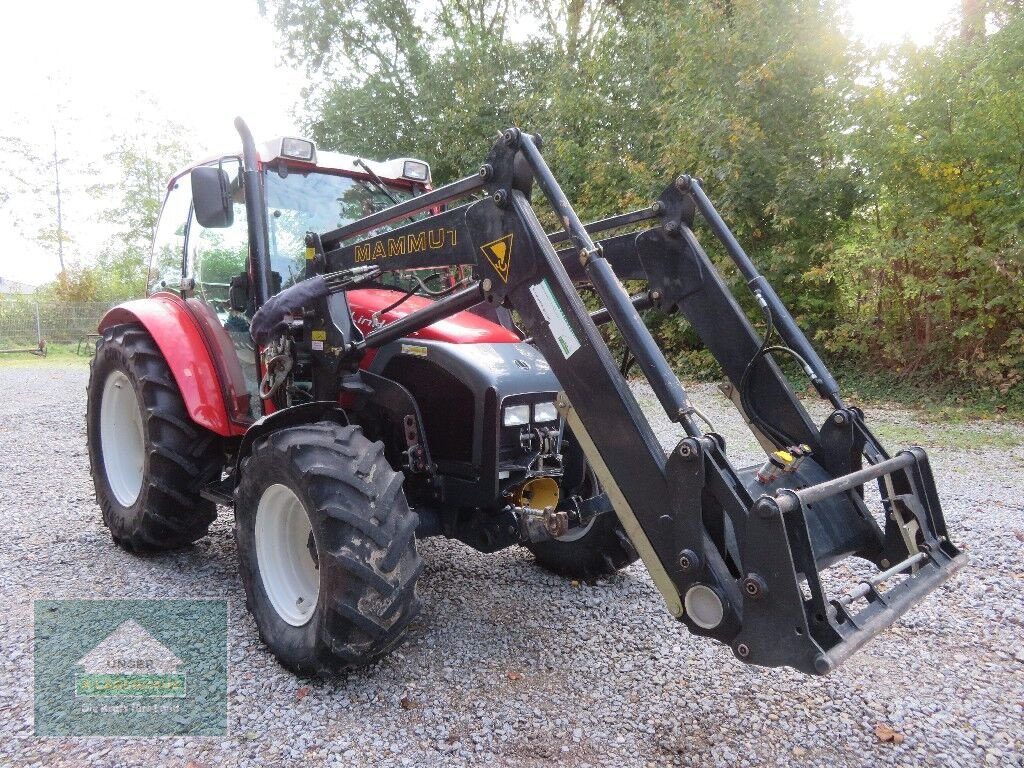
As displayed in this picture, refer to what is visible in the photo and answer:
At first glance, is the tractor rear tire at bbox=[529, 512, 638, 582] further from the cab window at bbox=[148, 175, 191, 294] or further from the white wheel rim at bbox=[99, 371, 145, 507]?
the cab window at bbox=[148, 175, 191, 294]

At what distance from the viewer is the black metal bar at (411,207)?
272 cm

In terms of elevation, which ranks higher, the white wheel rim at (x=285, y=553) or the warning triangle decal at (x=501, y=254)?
the warning triangle decal at (x=501, y=254)

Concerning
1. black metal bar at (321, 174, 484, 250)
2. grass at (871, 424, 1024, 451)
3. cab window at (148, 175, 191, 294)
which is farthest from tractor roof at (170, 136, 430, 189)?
grass at (871, 424, 1024, 451)

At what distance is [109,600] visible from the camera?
339 centimetres

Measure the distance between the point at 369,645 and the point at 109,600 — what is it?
5.31ft

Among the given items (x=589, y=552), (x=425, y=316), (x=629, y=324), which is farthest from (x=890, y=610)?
(x=425, y=316)

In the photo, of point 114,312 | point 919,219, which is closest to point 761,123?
point 919,219

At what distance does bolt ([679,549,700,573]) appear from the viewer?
6.84 feet

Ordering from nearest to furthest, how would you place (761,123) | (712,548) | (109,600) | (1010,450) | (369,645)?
(712,548), (369,645), (109,600), (1010,450), (761,123)

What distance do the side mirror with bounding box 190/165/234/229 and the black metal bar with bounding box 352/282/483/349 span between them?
92 centimetres

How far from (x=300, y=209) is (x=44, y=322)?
21.9m

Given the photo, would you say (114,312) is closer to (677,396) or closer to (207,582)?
(207,582)

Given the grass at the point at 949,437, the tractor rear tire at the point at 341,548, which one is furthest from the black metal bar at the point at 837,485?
the grass at the point at 949,437

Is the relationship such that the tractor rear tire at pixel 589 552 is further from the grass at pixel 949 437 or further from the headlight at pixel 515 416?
the grass at pixel 949 437
